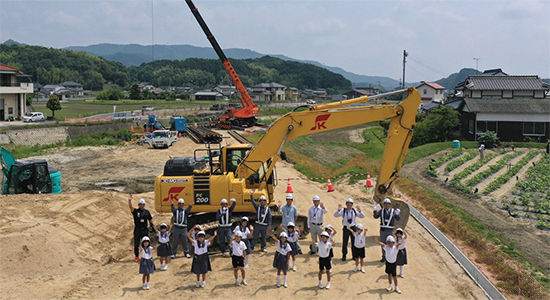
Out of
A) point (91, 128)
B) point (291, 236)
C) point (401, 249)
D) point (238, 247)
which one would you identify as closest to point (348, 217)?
point (401, 249)

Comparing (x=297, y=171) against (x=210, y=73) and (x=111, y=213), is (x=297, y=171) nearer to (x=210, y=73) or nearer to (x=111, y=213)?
(x=111, y=213)

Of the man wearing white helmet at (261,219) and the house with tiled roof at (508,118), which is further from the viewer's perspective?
the house with tiled roof at (508,118)

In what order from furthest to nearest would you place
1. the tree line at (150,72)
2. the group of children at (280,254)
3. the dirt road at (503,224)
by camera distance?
the tree line at (150,72) → the dirt road at (503,224) → the group of children at (280,254)

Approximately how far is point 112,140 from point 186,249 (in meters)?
26.8

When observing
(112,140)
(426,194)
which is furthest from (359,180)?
(112,140)

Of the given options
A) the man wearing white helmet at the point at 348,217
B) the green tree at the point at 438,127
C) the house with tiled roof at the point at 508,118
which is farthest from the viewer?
the green tree at the point at 438,127

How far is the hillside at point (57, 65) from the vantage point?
125 m

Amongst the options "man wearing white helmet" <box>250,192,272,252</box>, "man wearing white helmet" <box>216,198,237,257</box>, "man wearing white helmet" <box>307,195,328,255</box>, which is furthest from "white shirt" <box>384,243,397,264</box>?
"man wearing white helmet" <box>216,198,237,257</box>

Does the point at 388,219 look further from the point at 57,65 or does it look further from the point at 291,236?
the point at 57,65

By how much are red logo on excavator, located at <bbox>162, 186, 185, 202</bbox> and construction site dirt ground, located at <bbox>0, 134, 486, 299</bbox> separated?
1.84 m

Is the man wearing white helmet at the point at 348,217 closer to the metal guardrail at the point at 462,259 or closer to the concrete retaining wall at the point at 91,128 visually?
the metal guardrail at the point at 462,259

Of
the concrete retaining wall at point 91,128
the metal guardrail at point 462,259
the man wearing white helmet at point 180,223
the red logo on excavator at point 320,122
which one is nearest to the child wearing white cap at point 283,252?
the man wearing white helmet at point 180,223

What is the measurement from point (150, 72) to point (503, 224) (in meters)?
179

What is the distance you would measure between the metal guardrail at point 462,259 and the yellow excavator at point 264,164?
1.45m
